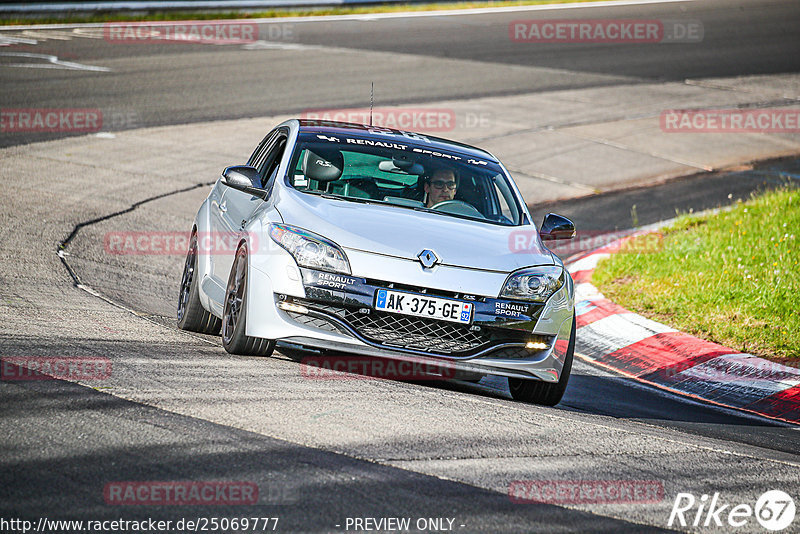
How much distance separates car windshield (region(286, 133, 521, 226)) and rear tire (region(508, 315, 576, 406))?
107 cm

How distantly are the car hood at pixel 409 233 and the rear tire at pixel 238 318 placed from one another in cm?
45

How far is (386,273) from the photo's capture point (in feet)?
20.8

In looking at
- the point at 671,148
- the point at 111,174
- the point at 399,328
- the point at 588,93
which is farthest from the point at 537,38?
the point at 399,328

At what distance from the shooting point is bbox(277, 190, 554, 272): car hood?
649 cm

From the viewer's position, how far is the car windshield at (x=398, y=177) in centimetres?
745

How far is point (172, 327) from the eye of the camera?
315 inches

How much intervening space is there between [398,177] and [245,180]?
44.1 inches

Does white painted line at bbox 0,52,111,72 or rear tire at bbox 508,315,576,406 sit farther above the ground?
white painted line at bbox 0,52,111,72
